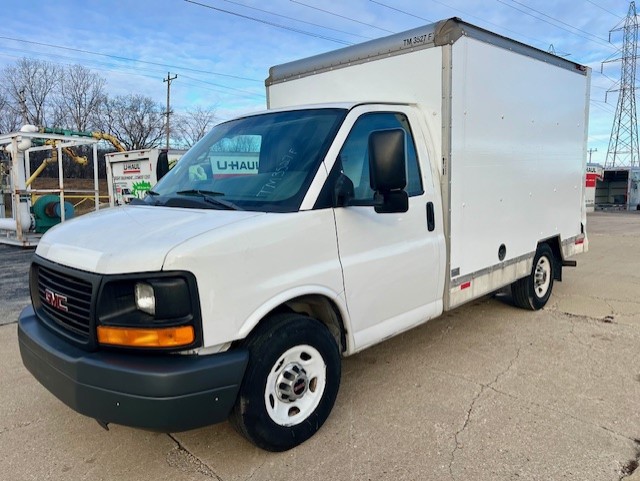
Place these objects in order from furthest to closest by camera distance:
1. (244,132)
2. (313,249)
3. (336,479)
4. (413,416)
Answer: (244,132) < (413,416) < (313,249) < (336,479)

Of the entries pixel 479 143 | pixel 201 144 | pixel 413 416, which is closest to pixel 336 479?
pixel 413 416

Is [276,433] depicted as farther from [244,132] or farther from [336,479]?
[244,132]

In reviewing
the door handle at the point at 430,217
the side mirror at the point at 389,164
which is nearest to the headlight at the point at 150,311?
the side mirror at the point at 389,164

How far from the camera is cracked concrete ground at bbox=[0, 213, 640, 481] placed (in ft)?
9.69

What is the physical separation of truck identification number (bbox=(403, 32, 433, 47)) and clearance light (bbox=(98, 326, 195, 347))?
3.06 metres

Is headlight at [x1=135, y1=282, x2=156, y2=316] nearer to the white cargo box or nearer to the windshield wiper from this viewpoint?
the windshield wiper

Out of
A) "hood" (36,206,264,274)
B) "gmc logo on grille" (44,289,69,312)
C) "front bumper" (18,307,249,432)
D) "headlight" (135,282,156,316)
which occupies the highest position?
"hood" (36,206,264,274)

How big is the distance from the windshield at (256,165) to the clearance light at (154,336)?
0.90m

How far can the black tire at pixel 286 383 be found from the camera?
283 centimetres

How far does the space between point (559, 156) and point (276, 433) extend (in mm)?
4793

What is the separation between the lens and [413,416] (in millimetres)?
3549

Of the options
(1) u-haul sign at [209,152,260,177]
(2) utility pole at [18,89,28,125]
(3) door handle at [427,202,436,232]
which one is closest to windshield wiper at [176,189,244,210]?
(1) u-haul sign at [209,152,260,177]

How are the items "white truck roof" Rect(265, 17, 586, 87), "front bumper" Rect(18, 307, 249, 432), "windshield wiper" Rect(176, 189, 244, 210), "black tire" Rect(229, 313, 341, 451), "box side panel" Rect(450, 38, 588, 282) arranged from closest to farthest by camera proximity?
"front bumper" Rect(18, 307, 249, 432) < "black tire" Rect(229, 313, 341, 451) < "windshield wiper" Rect(176, 189, 244, 210) < "white truck roof" Rect(265, 17, 586, 87) < "box side panel" Rect(450, 38, 588, 282)

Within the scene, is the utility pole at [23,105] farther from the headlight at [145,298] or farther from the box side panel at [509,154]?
the headlight at [145,298]
